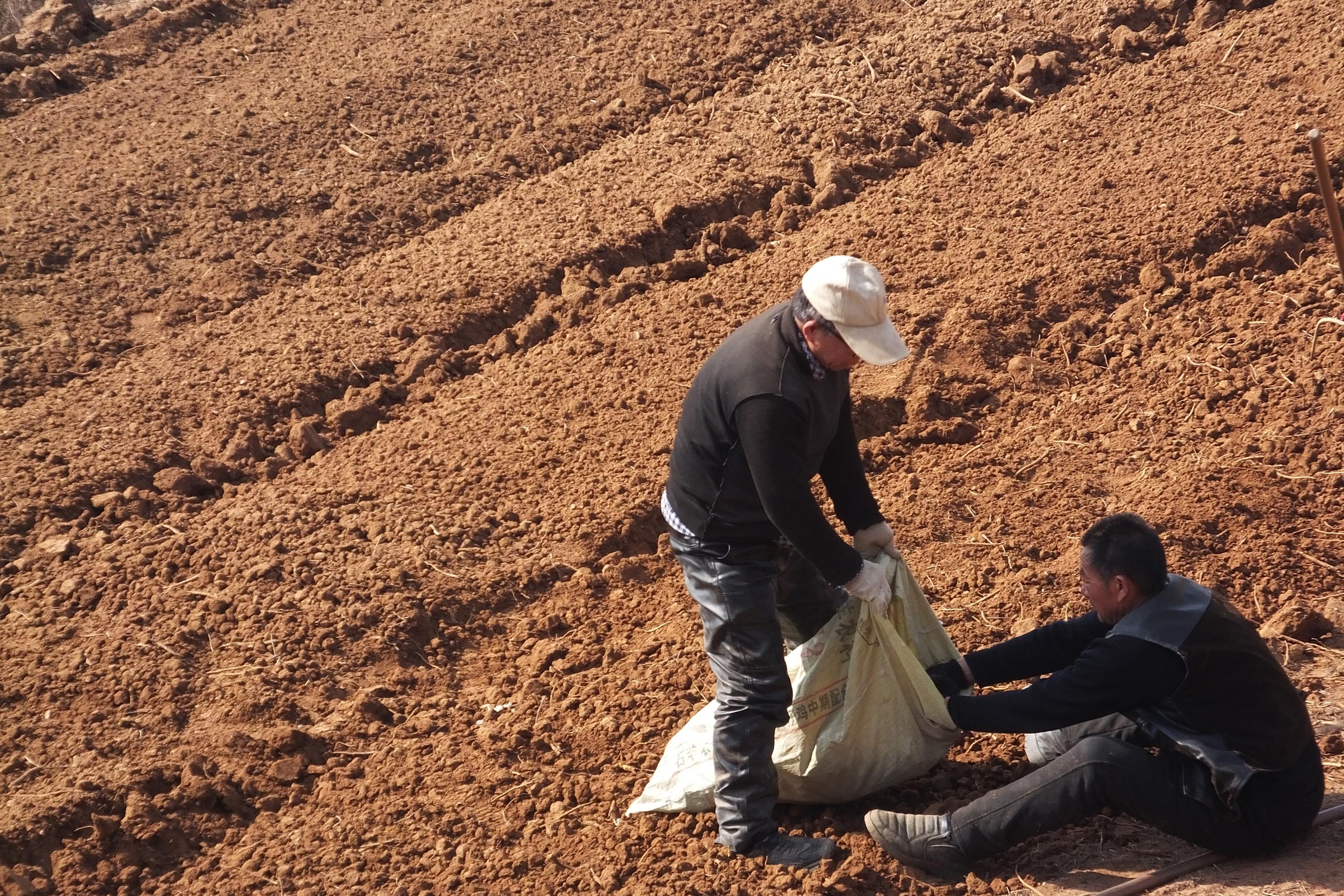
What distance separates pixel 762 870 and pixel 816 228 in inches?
173

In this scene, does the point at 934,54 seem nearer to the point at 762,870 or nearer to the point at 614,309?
the point at 614,309

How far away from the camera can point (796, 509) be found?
135 inches

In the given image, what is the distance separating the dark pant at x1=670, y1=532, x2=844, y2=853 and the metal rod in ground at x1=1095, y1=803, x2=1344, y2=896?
1061 millimetres

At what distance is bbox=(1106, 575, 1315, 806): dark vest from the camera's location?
3.40m

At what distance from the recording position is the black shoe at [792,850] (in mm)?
3748

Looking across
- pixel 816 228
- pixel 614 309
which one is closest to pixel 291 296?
pixel 614 309

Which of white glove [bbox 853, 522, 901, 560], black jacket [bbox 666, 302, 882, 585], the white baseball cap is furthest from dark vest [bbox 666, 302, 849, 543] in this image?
white glove [bbox 853, 522, 901, 560]

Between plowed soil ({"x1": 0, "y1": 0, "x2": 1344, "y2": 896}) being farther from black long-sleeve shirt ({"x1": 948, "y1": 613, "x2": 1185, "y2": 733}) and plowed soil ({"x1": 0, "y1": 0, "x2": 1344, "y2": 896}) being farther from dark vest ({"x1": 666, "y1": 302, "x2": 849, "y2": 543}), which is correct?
dark vest ({"x1": 666, "y1": 302, "x2": 849, "y2": 543})

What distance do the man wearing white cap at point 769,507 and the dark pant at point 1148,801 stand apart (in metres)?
0.56

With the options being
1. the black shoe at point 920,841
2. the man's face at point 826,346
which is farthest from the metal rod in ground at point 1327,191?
the black shoe at point 920,841

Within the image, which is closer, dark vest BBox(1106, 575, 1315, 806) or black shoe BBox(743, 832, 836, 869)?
dark vest BBox(1106, 575, 1315, 806)

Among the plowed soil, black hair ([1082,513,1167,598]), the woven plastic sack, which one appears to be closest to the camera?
black hair ([1082,513,1167,598])

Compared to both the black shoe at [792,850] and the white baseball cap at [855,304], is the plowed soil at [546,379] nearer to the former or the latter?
the black shoe at [792,850]

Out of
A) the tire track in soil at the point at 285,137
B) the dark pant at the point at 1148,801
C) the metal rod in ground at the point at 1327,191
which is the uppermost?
the tire track in soil at the point at 285,137
